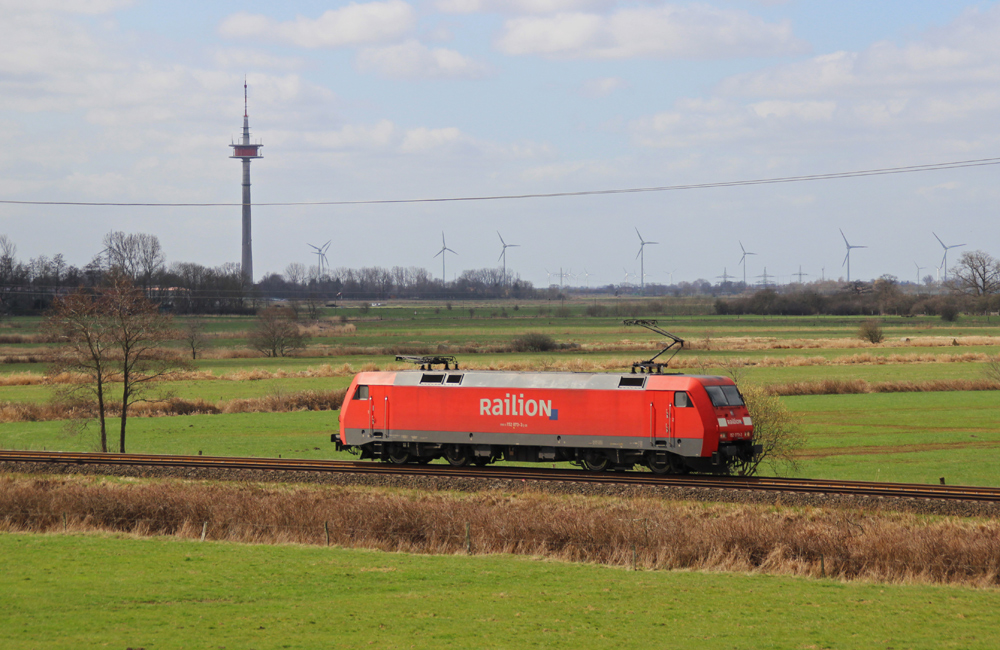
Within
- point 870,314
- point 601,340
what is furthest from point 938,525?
point 870,314

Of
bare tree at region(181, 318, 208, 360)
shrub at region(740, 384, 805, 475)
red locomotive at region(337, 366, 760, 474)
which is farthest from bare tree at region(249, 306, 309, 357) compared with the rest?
shrub at region(740, 384, 805, 475)

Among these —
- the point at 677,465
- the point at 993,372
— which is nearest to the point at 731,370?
the point at 677,465

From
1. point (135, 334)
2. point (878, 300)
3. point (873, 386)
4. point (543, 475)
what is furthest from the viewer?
point (878, 300)

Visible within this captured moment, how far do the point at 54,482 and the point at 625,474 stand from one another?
69.1 feet

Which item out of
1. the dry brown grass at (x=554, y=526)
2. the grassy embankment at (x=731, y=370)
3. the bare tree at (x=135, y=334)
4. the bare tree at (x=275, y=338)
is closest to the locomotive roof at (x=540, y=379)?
the dry brown grass at (x=554, y=526)

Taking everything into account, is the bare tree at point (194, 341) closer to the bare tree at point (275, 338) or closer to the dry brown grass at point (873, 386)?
the bare tree at point (275, 338)

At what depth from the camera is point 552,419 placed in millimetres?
33375

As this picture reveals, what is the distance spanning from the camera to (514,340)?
372 feet

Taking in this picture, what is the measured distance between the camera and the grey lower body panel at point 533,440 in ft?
104

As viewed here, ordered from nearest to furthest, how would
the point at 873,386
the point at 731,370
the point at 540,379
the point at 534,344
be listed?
the point at 540,379 → the point at 731,370 → the point at 873,386 → the point at 534,344

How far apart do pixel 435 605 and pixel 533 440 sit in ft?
46.3

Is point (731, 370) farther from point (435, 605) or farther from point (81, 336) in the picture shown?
point (81, 336)

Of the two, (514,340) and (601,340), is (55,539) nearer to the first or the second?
(514,340)

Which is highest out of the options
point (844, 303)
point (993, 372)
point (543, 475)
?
point (844, 303)
